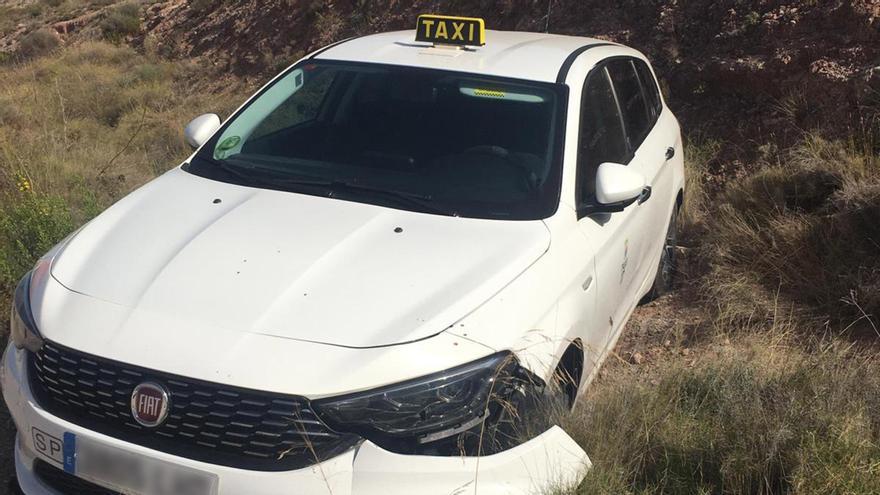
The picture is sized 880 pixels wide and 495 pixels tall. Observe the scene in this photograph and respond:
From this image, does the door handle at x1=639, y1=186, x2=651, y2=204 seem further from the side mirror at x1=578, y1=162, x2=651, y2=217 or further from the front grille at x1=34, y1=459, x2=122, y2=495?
the front grille at x1=34, y1=459, x2=122, y2=495

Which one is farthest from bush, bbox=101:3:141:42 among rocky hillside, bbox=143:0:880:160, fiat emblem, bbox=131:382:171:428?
fiat emblem, bbox=131:382:171:428

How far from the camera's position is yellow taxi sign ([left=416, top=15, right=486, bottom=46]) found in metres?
4.22

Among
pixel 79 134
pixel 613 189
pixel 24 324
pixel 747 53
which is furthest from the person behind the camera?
pixel 79 134

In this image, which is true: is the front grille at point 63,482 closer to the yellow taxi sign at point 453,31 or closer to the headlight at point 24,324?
the headlight at point 24,324

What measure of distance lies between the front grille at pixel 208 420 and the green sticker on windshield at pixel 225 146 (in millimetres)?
1459

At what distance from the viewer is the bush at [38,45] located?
17.5m

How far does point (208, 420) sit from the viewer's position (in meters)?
2.49

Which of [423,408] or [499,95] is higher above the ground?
[499,95]

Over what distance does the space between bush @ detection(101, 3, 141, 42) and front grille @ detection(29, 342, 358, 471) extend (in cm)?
1492

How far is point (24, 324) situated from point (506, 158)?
6.23ft

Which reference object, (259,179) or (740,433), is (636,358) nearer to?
(740,433)

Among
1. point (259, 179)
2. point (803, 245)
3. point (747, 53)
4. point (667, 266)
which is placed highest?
point (259, 179)

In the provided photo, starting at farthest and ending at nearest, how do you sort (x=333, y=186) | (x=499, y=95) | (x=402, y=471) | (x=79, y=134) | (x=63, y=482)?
1. (x=79, y=134)
2. (x=499, y=95)
3. (x=333, y=186)
4. (x=63, y=482)
5. (x=402, y=471)

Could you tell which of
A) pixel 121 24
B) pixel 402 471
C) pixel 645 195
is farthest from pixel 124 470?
pixel 121 24
